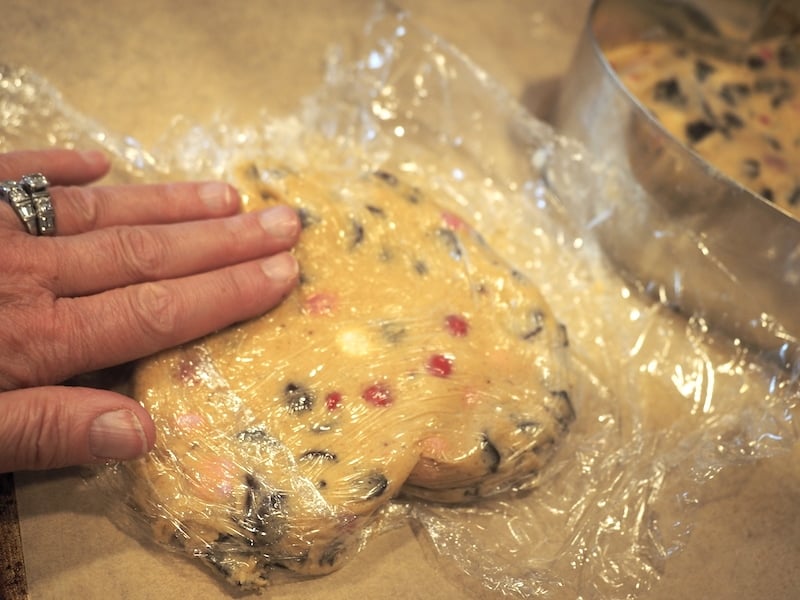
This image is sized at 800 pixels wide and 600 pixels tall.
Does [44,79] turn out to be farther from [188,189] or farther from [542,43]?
[542,43]

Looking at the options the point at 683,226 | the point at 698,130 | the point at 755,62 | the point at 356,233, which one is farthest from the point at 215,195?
the point at 755,62

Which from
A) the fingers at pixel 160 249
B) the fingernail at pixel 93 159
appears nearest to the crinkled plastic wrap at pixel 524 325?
the fingers at pixel 160 249

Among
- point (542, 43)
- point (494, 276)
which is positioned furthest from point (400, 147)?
point (542, 43)

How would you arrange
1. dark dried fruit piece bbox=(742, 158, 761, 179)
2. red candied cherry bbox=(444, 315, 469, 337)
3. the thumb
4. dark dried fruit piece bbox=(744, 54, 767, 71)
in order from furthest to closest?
1. dark dried fruit piece bbox=(744, 54, 767, 71)
2. dark dried fruit piece bbox=(742, 158, 761, 179)
3. red candied cherry bbox=(444, 315, 469, 337)
4. the thumb

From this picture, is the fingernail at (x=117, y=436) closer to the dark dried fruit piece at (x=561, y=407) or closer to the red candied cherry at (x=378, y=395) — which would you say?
the red candied cherry at (x=378, y=395)

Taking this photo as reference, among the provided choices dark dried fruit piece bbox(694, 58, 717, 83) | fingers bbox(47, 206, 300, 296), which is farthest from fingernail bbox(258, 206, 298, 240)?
dark dried fruit piece bbox(694, 58, 717, 83)

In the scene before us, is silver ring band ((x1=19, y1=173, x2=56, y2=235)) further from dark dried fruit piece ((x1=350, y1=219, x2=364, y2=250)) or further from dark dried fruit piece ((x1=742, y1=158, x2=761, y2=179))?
dark dried fruit piece ((x1=742, y1=158, x2=761, y2=179))
